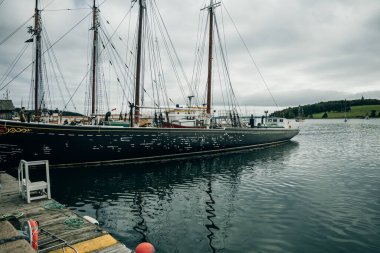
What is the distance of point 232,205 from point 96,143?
1305cm

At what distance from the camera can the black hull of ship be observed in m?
17.7

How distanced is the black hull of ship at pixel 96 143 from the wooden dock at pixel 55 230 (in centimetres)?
884

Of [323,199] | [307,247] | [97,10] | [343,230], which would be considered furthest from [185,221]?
[97,10]

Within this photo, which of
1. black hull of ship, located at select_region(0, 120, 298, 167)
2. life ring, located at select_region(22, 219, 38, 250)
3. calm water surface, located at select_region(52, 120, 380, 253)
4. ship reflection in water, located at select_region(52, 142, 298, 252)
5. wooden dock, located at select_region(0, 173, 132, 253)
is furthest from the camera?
black hull of ship, located at select_region(0, 120, 298, 167)

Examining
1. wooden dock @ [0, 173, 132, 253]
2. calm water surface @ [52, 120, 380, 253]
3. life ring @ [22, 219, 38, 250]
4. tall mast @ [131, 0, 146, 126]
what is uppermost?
tall mast @ [131, 0, 146, 126]

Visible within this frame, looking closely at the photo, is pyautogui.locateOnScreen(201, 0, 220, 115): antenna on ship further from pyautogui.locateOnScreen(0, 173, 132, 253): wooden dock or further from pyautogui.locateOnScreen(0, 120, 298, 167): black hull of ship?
pyautogui.locateOnScreen(0, 173, 132, 253): wooden dock

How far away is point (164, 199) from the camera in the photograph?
512 inches

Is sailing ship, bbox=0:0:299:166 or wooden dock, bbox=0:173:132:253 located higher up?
sailing ship, bbox=0:0:299:166

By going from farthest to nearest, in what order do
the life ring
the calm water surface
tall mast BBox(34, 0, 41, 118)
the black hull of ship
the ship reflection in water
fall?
1. tall mast BBox(34, 0, 41, 118)
2. the black hull of ship
3. the ship reflection in water
4. the calm water surface
5. the life ring

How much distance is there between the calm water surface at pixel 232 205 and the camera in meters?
8.40

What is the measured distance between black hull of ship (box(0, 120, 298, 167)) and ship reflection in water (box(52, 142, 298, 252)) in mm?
1245

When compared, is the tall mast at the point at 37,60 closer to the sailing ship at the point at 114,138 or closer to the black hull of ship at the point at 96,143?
the sailing ship at the point at 114,138

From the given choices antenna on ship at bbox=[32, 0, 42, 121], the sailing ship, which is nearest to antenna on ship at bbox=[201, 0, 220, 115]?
the sailing ship

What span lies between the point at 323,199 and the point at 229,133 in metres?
16.8
